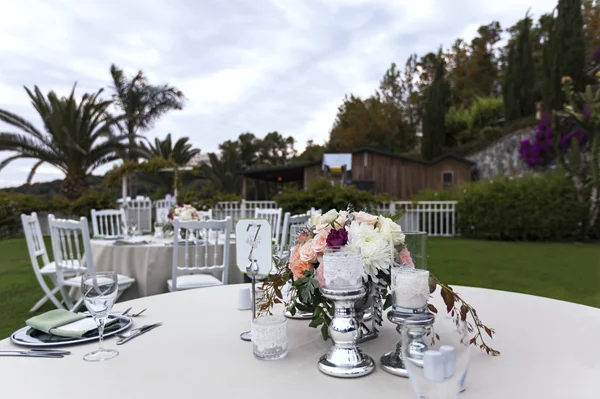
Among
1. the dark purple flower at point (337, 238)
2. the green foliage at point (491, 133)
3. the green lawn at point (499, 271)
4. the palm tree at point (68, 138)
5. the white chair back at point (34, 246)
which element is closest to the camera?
the dark purple flower at point (337, 238)

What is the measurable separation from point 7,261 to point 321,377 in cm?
930

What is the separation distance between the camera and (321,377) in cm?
90

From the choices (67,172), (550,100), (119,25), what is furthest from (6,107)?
(550,100)

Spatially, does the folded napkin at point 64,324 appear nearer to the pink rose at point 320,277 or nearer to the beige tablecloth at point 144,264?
the pink rose at point 320,277

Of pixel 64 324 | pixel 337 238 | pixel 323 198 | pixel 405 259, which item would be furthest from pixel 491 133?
pixel 64 324

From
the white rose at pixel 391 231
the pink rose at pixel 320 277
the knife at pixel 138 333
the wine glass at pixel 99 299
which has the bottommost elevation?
the knife at pixel 138 333

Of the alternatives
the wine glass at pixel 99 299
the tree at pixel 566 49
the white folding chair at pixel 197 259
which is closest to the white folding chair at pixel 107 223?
the white folding chair at pixel 197 259

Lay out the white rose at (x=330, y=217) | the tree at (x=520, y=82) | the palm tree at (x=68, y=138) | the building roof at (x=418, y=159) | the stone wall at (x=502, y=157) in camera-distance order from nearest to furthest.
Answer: the white rose at (x=330, y=217) → the palm tree at (x=68, y=138) → the stone wall at (x=502, y=157) → the building roof at (x=418, y=159) → the tree at (x=520, y=82)

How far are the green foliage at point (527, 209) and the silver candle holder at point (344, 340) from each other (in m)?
10.9

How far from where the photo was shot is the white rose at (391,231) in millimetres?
1051

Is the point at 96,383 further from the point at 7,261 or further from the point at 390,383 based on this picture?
the point at 7,261

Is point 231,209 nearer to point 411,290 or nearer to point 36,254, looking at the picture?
point 36,254

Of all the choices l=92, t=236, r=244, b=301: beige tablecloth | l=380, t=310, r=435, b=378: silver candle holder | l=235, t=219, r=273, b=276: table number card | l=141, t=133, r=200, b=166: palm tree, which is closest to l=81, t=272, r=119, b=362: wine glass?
l=235, t=219, r=273, b=276: table number card

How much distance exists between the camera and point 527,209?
1029cm
